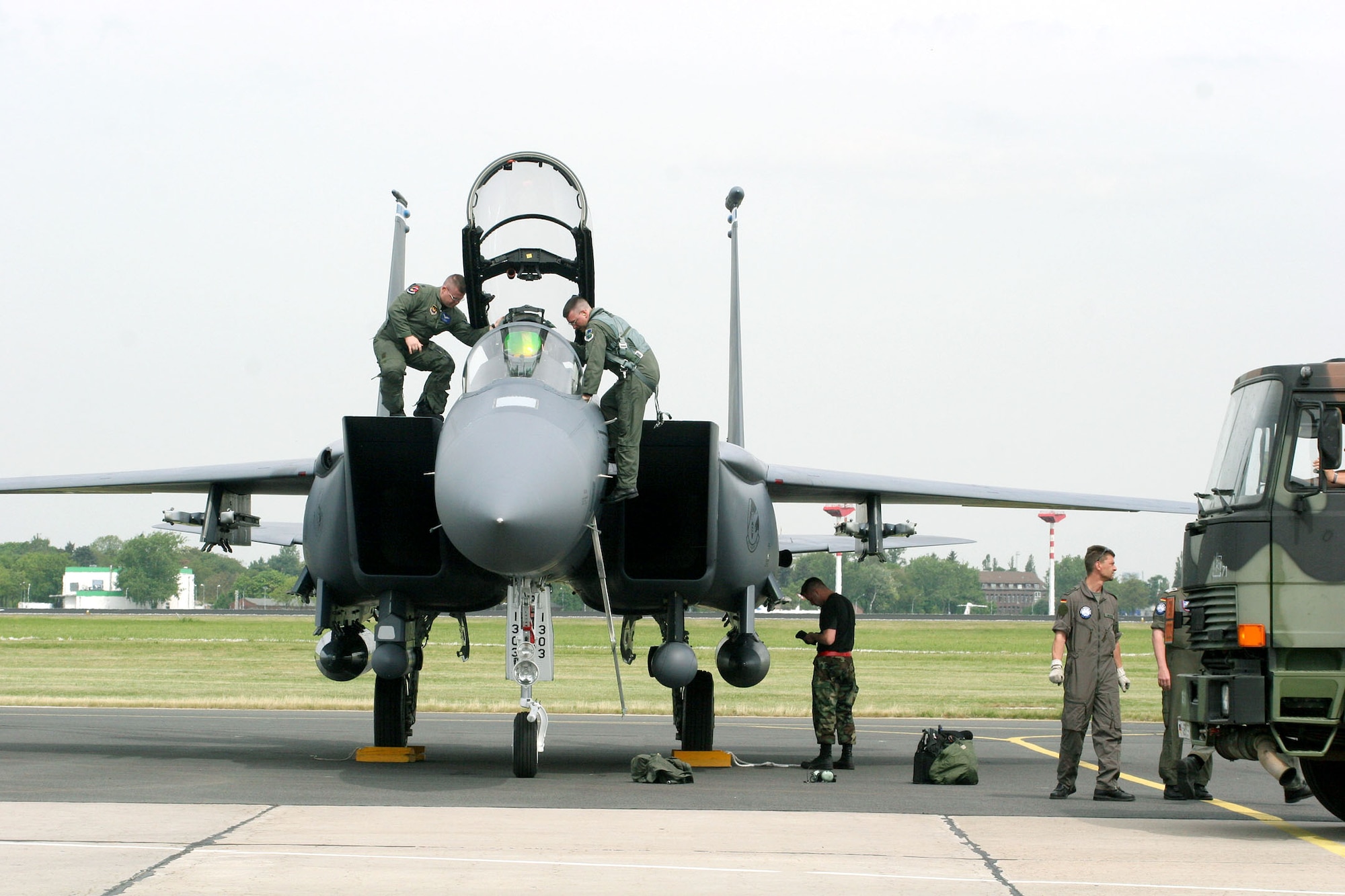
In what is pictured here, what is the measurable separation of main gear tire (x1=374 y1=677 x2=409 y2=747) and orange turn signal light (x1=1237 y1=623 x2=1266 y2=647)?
792 centimetres

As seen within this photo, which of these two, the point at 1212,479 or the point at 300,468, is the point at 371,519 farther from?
the point at 1212,479

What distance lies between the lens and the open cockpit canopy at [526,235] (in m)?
12.0

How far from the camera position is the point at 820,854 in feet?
24.8

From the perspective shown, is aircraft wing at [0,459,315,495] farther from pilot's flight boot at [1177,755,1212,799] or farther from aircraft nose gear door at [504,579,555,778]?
pilot's flight boot at [1177,755,1212,799]

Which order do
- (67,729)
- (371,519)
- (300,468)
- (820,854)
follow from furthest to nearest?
1. (67,729)
2. (300,468)
3. (371,519)
4. (820,854)

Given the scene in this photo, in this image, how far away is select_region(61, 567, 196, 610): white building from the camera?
496 ft

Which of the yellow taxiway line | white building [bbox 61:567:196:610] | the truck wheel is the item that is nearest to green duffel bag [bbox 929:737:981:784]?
the yellow taxiway line

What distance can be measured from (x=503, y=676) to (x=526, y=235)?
2110cm

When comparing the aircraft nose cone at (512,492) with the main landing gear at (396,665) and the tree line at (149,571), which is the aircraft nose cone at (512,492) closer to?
the main landing gear at (396,665)

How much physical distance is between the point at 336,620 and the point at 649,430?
12.3ft

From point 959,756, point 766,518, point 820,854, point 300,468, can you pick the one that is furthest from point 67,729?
point 820,854

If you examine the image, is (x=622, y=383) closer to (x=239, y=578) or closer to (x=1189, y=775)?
(x=1189, y=775)

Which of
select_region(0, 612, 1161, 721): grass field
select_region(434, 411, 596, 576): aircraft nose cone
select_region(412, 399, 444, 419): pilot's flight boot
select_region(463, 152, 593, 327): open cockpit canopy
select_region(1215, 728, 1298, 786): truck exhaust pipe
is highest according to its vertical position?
select_region(463, 152, 593, 327): open cockpit canopy

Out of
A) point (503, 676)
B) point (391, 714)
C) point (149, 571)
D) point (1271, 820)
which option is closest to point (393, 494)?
point (391, 714)
